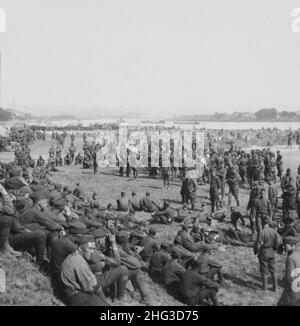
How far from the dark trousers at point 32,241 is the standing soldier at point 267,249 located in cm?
445

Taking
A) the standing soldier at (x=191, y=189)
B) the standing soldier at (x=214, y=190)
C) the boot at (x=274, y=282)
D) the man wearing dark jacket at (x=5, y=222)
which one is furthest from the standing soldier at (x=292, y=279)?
the standing soldier at (x=191, y=189)

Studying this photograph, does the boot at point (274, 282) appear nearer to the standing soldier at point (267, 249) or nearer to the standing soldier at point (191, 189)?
the standing soldier at point (267, 249)

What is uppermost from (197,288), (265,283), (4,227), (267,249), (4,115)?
(4,115)

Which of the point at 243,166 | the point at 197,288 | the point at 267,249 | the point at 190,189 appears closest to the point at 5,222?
the point at 197,288

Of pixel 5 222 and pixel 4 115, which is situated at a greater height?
pixel 4 115

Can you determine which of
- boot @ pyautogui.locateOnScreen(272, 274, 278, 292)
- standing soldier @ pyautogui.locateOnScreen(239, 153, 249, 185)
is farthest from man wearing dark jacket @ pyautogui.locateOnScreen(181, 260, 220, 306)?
standing soldier @ pyautogui.locateOnScreen(239, 153, 249, 185)

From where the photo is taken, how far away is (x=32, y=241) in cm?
886

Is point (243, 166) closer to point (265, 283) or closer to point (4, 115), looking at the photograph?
point (265, 283)

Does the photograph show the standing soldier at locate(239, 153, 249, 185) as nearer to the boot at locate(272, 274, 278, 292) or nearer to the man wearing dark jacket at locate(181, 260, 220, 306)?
the boot at locate(272, 274, 278, 292)

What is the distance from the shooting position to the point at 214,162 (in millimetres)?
21188

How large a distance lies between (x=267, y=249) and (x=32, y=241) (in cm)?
480

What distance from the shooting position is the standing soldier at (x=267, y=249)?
10016 mm

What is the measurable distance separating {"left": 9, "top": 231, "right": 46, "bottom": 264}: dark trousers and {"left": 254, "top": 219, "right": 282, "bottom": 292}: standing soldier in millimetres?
4447

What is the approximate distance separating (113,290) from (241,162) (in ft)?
50.6
